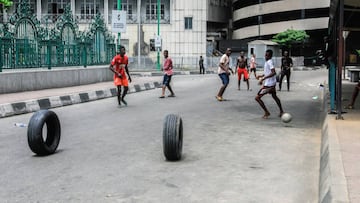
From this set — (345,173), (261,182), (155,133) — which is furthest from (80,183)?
(155,133)

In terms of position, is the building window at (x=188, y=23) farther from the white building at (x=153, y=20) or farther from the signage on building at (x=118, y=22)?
the signage on building at (x=118, y=22)

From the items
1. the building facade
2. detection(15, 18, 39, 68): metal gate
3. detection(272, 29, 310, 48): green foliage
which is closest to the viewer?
detection(15, 18, 39, 68): metal gate

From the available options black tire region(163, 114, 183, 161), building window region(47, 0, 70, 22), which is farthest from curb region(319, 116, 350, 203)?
building window region(47, 0, 70, 22)

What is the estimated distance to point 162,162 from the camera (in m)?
7.18

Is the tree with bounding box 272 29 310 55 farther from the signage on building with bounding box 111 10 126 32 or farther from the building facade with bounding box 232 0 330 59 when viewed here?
the signage on building with bounding box 111 10 126 32

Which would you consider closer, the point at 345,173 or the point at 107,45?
the point at 345,173

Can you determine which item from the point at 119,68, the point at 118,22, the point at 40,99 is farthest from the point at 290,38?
the point at 40,99

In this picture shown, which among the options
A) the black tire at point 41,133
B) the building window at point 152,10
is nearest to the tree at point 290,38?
the building window at point 152,10

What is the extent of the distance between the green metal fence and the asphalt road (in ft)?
17.8

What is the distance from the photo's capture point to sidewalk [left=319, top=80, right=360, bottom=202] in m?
4.79

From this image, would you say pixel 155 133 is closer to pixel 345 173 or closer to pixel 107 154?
pixel 107 154

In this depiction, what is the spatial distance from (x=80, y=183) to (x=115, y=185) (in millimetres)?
431

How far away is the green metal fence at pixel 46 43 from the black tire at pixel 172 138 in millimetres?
10832

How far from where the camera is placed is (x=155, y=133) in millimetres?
9727
